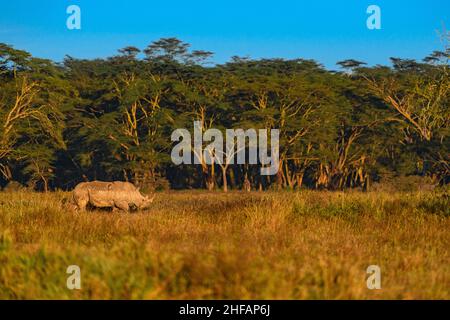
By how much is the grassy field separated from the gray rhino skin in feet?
8.96

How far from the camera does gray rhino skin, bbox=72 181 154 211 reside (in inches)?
704

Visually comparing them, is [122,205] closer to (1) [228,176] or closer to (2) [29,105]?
(2) [29,105]

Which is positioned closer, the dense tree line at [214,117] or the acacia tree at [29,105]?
the acacia tree at [29,105]

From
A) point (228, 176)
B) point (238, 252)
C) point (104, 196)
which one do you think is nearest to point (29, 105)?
point (228, 176)

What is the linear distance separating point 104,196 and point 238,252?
10.6m

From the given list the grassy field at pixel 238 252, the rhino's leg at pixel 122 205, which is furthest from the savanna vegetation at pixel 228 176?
the rhino's leg at pixel 122 205

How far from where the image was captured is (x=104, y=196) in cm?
1795

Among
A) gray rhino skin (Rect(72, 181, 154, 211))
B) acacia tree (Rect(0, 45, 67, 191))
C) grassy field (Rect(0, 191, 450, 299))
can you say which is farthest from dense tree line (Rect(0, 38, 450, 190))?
grassy field (Rect(0, 191, 450, 299))

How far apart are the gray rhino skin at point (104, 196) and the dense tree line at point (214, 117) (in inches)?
835

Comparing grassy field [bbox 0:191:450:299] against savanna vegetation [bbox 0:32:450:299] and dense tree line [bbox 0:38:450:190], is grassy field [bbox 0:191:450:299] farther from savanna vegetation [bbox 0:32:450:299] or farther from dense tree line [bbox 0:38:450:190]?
dense tree line [bbox 0:38:450:190]

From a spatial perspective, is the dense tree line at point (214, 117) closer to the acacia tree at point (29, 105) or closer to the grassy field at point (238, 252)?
the acacia tree at point (29, 105)

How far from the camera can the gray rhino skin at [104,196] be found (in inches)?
704
